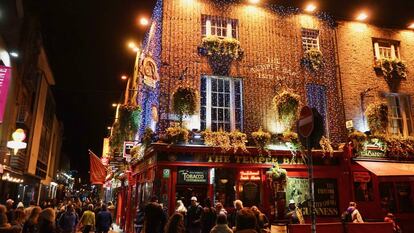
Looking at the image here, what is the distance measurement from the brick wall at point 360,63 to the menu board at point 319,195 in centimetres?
327

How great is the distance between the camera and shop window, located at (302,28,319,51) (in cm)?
1683

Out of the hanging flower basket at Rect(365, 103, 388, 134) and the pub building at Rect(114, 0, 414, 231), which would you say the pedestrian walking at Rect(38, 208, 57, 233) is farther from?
the hanging flower basket at Rect(365, 103, 388, 134)

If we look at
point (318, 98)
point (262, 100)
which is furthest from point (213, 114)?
point (318, 98)

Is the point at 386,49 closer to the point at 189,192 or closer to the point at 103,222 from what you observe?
the point at 189,192

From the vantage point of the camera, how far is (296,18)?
16.8m

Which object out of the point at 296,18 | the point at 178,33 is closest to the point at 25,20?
the point at 178,33

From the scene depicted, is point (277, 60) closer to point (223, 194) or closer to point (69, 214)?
point (223, 194)

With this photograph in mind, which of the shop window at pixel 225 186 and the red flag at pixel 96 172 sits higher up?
the red flag at pixel 96 172

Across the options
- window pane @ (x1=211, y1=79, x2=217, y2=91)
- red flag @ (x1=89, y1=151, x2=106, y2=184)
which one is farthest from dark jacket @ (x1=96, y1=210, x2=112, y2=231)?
red flag @ (x1=89, y1=151, x2=106, y2=184)

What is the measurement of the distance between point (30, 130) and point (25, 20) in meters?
9.46

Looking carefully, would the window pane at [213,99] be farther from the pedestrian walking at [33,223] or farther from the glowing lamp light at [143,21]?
the pedestrian walking at [33,223]

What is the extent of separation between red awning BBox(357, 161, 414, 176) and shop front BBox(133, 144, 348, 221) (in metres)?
1.16

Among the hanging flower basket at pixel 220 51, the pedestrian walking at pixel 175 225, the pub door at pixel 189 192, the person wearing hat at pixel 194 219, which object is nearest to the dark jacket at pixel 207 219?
the person wearing hat at pixel 194 219

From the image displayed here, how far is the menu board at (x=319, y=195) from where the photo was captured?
14664 millimetres
